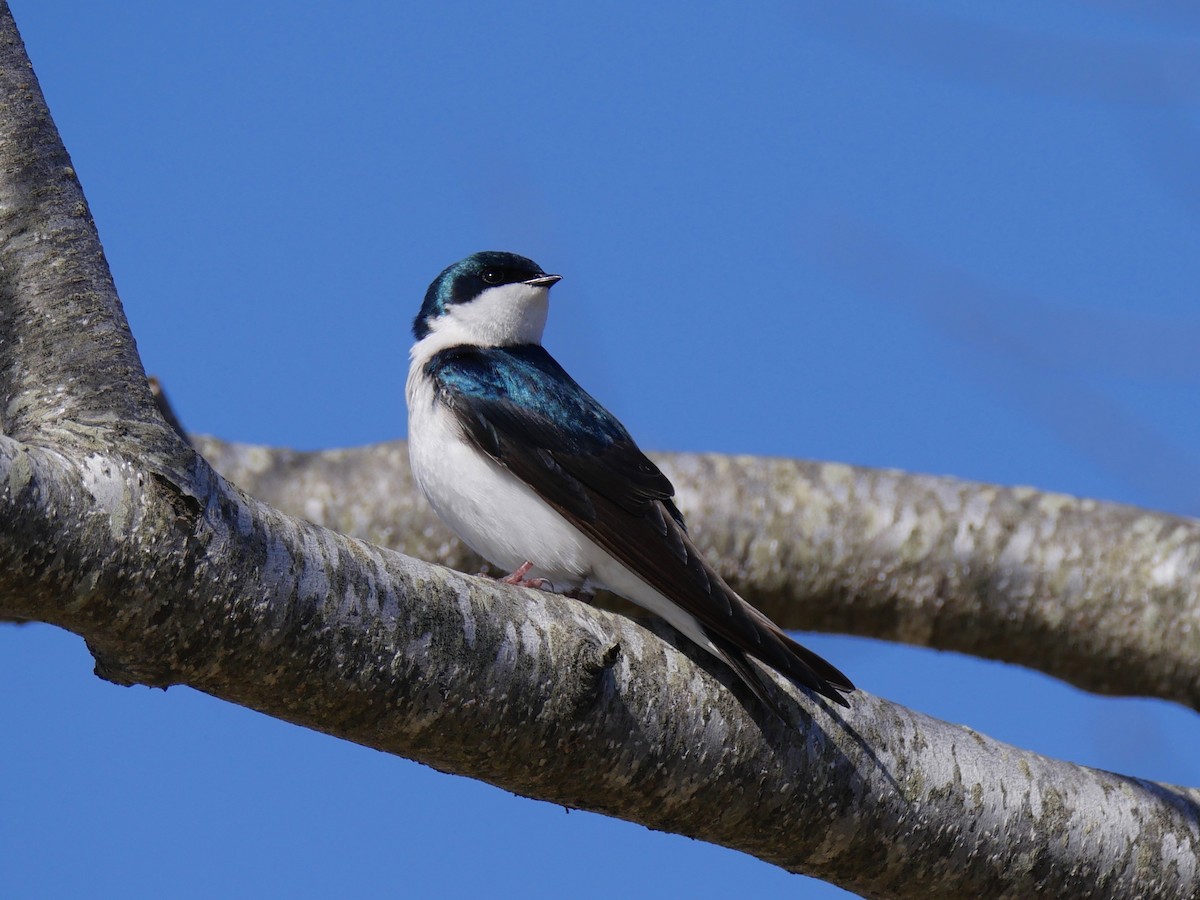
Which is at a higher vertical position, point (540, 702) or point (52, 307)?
point (52, 307)

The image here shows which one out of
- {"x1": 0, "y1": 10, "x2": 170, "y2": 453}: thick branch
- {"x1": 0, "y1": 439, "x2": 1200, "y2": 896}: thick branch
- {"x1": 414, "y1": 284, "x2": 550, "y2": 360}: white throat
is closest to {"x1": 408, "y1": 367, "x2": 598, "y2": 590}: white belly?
{"x1": 414, "y1": 284, "x2": 550, "y2": 360}: white throat

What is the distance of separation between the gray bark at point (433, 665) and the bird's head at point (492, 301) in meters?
2.01

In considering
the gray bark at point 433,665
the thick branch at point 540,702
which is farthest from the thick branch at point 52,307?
the thick branch at point 540,702

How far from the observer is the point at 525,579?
3768mm

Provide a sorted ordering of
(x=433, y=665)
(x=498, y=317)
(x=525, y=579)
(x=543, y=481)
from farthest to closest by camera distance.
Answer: (x=498, y=317)
(x=525, y=579)
(x=543, y=481)
(x=433, y=665)

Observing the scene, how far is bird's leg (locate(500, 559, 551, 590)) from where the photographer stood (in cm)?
357

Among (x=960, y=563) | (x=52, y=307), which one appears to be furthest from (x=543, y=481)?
(x=960, y=563)

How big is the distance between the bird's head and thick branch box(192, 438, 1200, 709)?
2.41 feet

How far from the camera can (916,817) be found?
2779 mm

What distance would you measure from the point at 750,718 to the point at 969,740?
528 millimetres

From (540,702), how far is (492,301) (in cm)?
248

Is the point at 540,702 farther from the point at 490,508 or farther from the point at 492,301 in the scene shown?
the point at 492,301

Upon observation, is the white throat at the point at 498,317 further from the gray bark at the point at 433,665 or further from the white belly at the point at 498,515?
the gray bark at the point at 433,665

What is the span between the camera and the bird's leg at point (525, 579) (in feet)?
11.7
